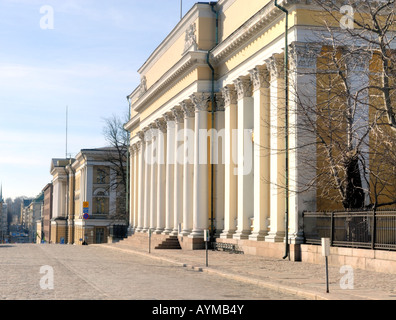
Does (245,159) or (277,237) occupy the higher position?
(245,159)

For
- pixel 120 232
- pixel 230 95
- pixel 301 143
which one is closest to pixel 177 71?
pixel 230 95

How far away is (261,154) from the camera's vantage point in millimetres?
32125

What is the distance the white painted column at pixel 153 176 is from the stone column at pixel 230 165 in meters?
15.1

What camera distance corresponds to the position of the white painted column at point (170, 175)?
46344mm

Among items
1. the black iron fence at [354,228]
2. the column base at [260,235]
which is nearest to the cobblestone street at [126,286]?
the black iron fence at [354,228]

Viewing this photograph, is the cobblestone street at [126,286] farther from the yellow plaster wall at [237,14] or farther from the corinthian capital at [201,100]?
the corinthian capital at [201,100]

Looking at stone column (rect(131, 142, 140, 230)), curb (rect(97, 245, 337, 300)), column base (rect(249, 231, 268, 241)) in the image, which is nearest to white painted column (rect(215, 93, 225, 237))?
column base (rect(249, 231, 268, 241))

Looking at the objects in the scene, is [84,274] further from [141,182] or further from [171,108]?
[141,182]

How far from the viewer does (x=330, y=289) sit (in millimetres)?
17062

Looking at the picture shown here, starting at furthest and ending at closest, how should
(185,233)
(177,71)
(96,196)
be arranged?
(96,196)
(177,71)
(185,233)

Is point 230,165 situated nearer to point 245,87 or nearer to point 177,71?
point 245,87

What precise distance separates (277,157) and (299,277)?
32.3 ft

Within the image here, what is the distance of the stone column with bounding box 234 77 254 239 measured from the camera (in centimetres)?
3491
